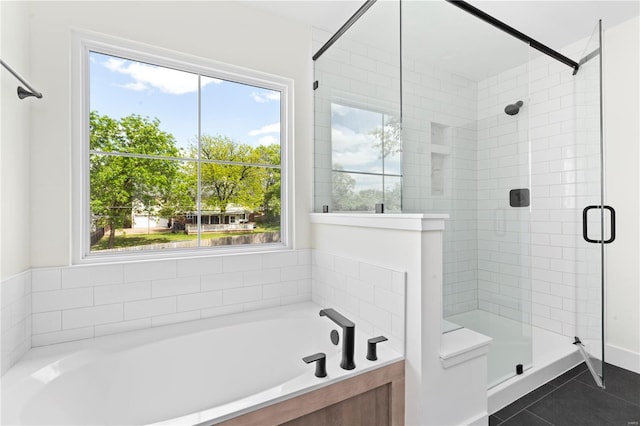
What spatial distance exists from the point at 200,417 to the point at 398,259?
107 cm

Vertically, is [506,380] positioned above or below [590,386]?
above

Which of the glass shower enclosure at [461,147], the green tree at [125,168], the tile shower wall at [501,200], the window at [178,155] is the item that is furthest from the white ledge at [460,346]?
the green tree at [125,168]

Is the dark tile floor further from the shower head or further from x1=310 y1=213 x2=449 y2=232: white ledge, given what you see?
the shower head

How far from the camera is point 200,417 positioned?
3.47ft

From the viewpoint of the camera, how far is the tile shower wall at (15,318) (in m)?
1.34

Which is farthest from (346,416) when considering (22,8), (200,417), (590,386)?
(22,8)

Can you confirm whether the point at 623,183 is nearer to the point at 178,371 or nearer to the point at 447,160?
the point at 447,160

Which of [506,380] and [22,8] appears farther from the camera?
[506,380]

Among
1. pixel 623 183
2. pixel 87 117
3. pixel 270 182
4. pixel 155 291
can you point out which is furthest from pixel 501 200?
pixel 87 117

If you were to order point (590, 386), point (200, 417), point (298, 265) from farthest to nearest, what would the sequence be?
point (298, 265)
point (590, 386)
point (200, 417)

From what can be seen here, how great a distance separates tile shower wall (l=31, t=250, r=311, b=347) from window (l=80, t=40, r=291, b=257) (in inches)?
5.9

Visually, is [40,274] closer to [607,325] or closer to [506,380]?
[506,380]

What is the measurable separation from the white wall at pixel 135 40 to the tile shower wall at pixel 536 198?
128 centimetres

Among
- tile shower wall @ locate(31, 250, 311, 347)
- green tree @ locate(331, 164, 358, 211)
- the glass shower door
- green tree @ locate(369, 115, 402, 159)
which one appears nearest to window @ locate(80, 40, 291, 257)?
tile shower wall @ locate(31, 250, 311, 347)
